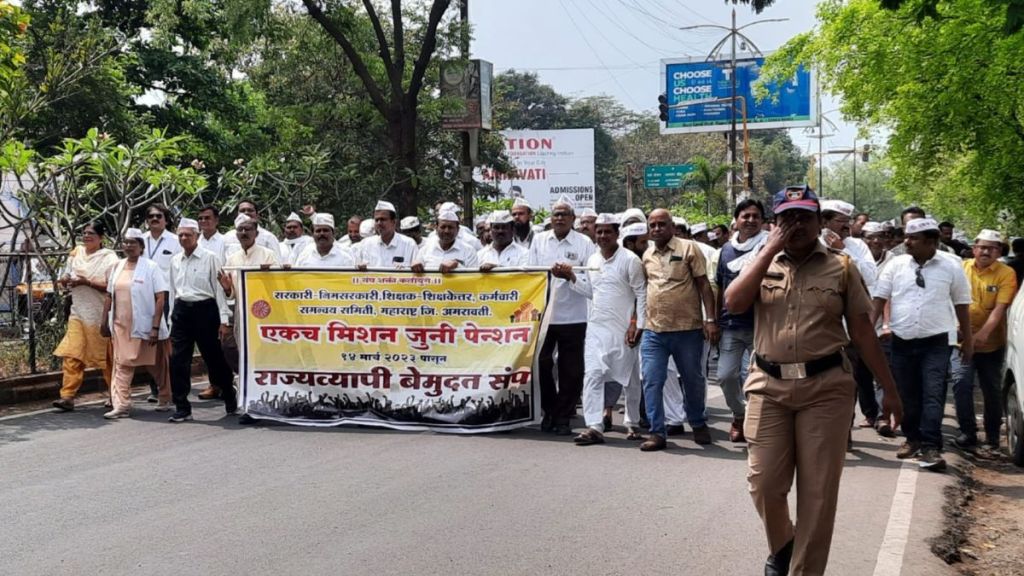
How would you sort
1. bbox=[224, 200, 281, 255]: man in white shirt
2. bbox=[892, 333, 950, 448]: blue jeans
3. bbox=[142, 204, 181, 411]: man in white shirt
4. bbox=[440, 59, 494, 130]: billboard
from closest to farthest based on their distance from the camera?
bbox=[892, 333, 950, 448]: blue jeans
bbox=[142, 204, 181, 411]: man in white shirt
bbox=[224, 200, 281, 255]: man in white shirt
bbox=[440, 59, 494, 130]: billboard

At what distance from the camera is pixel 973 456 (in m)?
9.56

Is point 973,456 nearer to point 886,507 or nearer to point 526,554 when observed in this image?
point 886,507

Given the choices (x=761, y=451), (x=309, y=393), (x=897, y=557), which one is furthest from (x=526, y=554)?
(x=309, y=393)

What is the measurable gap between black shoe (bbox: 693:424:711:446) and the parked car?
7.85ft

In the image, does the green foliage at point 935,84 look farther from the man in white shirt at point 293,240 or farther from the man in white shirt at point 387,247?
the man in white shirt at point 293,240

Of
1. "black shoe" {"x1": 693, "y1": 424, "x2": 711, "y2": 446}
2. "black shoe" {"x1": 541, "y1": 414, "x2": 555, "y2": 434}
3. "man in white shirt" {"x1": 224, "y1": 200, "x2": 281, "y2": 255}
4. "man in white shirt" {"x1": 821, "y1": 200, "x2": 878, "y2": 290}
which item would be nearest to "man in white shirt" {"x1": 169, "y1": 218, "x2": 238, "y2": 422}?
"man in white shirt" {"x1": 224, "y1": 200, "x2": 281, "y2": 255}

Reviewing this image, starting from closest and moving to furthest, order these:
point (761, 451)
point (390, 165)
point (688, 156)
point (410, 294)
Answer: point (761, 451)
point (410, 294)
point (390, 165)
point (688, 156)

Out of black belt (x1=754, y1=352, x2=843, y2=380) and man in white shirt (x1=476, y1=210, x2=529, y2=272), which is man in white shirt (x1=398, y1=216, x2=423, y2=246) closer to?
man in white shirt (x1=476, y1=210, x2=529, y2=272)

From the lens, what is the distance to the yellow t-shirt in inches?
388

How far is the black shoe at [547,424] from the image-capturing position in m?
9.93

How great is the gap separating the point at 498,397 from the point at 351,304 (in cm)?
161

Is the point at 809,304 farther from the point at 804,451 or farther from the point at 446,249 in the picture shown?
the point at 446,249

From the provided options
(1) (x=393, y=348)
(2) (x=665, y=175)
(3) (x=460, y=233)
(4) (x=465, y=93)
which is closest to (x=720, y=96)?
(2) (x=665, y=175)

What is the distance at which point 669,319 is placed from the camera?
9.02 m
